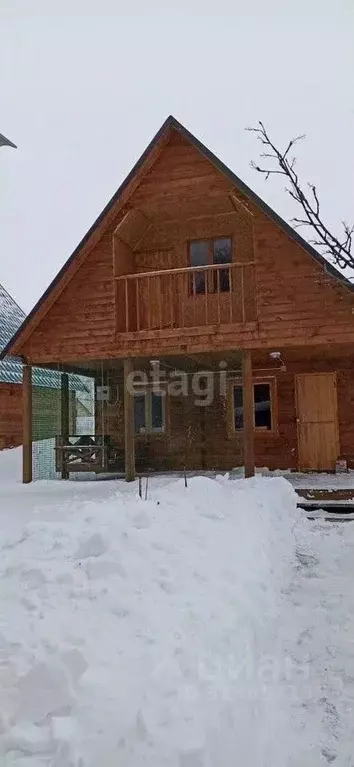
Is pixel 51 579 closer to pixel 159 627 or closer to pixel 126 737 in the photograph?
pixel 159 627

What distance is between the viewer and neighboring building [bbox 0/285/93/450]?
18281 millimetres

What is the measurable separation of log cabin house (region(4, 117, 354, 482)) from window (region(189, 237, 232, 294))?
2cm

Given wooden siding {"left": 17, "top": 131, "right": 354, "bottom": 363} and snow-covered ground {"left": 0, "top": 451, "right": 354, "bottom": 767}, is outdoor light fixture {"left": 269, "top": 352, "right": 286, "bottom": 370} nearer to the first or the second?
wooden siding {"left": 17, "top": 131, "right": 354, "bottom": 363}

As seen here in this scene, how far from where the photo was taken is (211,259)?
12.8 metres

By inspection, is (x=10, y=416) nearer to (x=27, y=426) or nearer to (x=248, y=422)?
(x=27, y=426)

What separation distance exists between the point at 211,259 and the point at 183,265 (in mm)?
639

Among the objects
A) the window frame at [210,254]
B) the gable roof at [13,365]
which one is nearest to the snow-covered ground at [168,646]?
the window frame at [210,254]

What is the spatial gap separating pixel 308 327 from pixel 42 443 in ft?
37.3

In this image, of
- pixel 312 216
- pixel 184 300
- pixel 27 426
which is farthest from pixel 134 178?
pixel 27 426

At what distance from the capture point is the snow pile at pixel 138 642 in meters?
2.88

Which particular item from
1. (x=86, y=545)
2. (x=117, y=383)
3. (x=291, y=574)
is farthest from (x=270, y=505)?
(x=117, y=383)

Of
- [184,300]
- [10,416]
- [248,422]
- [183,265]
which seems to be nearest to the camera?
[248,422]

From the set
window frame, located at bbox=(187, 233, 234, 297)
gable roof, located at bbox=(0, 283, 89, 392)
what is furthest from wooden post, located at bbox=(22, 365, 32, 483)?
gable roof, located at bbox=(0, 283, 89, 392)

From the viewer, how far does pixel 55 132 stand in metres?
133
